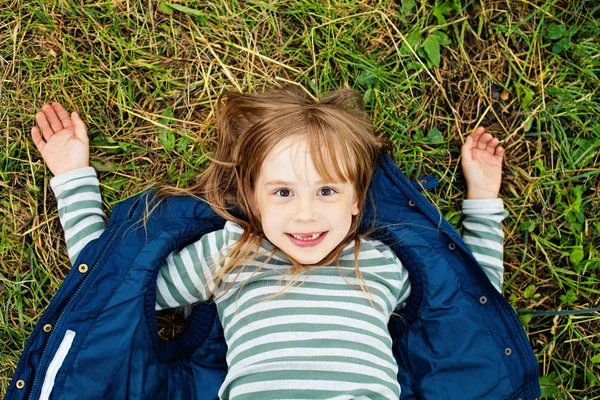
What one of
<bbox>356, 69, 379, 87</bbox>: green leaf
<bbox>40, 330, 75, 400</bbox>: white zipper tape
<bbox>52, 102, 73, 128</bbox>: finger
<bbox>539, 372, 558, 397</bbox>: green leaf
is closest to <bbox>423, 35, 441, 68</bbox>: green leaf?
<bbox>356, 69, 379, 87</bbox>: green leaf

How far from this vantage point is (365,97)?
2.97 meters

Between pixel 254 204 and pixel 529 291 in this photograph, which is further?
pixel 529 291

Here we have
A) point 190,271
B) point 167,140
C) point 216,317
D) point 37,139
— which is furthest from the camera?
point 167,140

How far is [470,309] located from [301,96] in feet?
4.20

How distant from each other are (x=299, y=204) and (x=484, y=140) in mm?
1244

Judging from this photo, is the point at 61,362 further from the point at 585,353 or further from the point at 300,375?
the point at 585,353

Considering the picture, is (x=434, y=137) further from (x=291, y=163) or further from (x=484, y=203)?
(x=291, y=163)

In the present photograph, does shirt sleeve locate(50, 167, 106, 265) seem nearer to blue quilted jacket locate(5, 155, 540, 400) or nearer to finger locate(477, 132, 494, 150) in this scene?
blue quilted jacket locate(5, 155, 540, 400)

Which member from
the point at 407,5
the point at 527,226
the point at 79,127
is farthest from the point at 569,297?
the point at 79,127

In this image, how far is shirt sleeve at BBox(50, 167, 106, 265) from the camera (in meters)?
2.67

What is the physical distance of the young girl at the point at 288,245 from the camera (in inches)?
92.7

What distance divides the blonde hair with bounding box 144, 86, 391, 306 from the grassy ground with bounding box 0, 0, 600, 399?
9.0 inches

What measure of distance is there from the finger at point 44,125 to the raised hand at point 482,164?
2.05 m

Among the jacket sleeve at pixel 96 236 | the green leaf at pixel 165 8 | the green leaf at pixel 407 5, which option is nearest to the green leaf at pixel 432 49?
the green leaf at pixel 407 5
